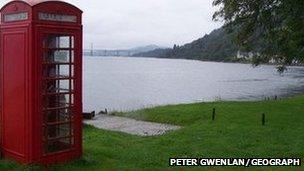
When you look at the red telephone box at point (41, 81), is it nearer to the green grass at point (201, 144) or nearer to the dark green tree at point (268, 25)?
the green grass at point (201, 144)

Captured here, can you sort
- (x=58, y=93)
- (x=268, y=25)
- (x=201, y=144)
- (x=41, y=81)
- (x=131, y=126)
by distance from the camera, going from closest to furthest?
(x=41, y=81) < (x=58, y=93) < (x=201, y=144) < (x=131, y=126) < (x=268, y=25)

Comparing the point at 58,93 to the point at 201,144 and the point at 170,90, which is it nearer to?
the point at 201,144

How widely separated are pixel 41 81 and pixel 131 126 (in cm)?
886

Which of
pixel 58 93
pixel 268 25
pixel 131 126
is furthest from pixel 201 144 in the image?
pixel 268 25

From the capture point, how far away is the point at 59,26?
8445 millimetres

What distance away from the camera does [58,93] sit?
8.62m

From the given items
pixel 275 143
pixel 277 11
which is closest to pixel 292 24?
pixel 277 11

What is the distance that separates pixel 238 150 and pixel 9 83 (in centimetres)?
533

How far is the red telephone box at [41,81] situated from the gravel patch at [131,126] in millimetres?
6082

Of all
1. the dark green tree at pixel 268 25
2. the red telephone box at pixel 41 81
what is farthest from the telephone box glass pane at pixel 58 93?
the dark green tree at pixel 268 25

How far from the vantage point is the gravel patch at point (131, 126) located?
50.5 feet

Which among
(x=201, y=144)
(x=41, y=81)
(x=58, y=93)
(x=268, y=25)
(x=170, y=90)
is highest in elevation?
(x=268, y=25)

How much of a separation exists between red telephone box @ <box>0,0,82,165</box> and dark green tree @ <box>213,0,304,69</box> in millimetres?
12425

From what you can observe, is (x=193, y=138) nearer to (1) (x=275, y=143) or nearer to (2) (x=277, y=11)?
(1) (x=275, y=143)
